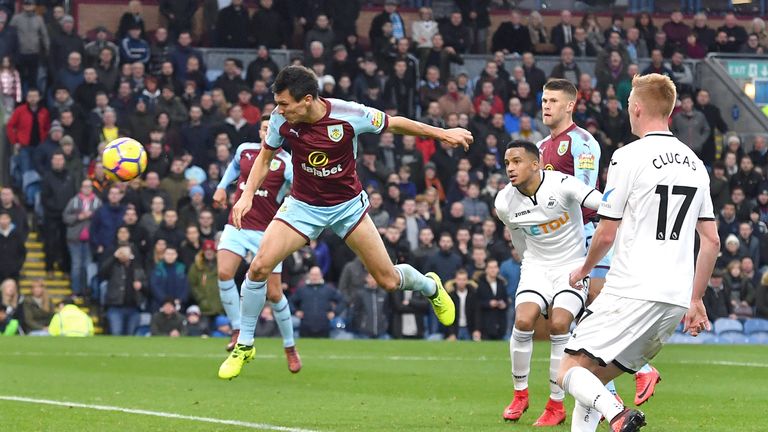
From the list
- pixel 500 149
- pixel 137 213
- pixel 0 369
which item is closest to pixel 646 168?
pixel 0 369

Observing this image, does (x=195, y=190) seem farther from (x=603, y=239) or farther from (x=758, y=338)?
(x=603, y=239)

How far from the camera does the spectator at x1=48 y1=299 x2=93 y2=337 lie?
76.1ft

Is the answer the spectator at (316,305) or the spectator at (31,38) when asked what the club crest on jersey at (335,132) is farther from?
the spectator at (31,38)

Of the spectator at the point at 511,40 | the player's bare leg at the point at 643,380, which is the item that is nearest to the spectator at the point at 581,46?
the spectator at the point at 511,40

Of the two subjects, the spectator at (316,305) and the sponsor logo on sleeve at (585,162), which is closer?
the sponsor logo on sleeve at (585,162)

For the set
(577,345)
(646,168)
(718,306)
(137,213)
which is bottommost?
(718,306)

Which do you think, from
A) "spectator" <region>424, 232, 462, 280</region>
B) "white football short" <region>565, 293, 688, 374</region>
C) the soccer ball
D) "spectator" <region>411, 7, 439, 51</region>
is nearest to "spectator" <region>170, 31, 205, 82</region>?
"spectator" <region>411, 7, 439, 51</region>

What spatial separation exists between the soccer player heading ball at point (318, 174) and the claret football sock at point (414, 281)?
12 millimetres

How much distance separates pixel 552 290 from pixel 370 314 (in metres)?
13.5

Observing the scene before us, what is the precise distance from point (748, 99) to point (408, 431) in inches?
934

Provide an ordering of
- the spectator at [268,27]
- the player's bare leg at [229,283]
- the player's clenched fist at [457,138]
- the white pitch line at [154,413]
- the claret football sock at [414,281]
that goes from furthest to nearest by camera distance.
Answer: the spectator at [268,27], the player's bare leg at [229,283], the claret football sock at [414,281], the player's clenched fist at [457,138], the white pitch line at [154,413]

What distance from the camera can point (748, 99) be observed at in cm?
3209

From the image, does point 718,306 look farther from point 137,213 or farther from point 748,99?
point 137,213

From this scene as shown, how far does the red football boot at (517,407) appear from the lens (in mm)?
10844
